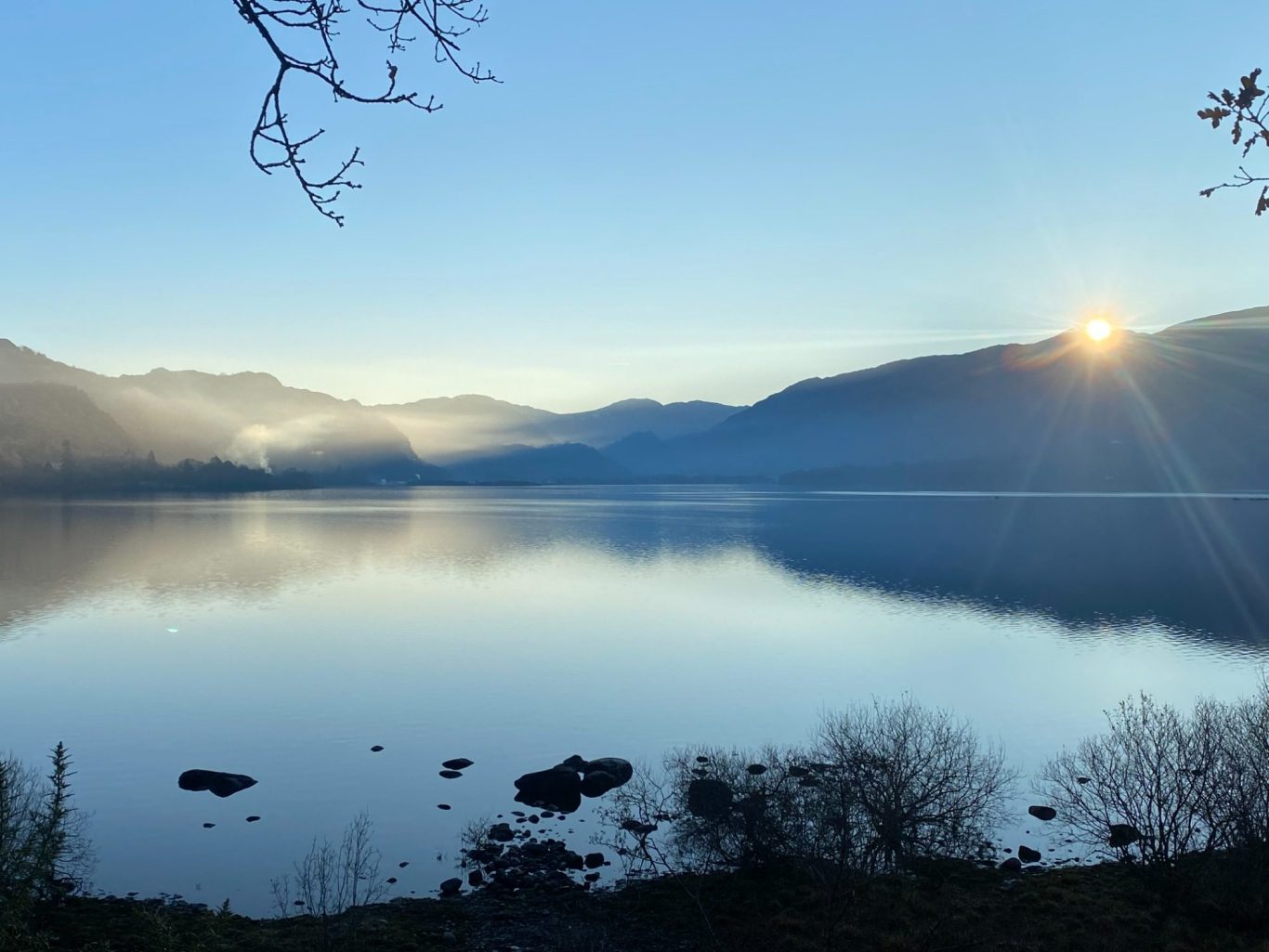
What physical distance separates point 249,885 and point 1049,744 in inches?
1370

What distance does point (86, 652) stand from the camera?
197ft

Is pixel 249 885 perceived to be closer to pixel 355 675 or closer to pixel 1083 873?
pixel 1083 873

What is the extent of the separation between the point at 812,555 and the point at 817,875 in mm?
Answer: 106158

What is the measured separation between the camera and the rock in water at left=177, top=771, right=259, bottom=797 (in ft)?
111

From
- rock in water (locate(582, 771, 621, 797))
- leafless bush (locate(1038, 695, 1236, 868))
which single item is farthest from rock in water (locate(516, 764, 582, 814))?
leafless bush (locate(1038, 695, 1236, 868))

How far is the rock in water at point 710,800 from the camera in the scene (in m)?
26.4

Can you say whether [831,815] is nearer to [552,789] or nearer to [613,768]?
[552,789]

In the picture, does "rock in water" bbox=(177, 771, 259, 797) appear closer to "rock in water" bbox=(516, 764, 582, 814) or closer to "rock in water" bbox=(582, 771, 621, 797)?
"rock in water" bbox=(516, 764, 582, 814)

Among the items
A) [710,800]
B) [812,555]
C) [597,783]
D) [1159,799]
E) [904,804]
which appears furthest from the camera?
[812,555]

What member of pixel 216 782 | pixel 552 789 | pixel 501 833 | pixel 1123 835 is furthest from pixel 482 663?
pixel 1123 835

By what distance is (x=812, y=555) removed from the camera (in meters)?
126

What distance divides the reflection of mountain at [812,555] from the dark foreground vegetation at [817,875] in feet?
156

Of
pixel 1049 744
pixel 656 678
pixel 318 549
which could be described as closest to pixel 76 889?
pixel 656 678

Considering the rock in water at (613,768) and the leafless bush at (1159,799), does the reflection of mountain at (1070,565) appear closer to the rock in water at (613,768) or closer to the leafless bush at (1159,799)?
the leafless bush at (1159,799)
